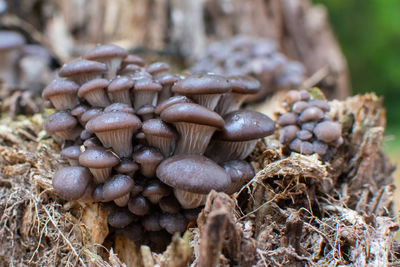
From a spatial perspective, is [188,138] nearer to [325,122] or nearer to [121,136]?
[121,136]

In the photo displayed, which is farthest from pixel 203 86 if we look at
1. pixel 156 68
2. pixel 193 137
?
pixel 156 68

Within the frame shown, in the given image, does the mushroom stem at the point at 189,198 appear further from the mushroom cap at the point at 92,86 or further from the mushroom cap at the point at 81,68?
the mushroom cap at the point at 81,68

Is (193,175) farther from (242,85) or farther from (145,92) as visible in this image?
(242,85)

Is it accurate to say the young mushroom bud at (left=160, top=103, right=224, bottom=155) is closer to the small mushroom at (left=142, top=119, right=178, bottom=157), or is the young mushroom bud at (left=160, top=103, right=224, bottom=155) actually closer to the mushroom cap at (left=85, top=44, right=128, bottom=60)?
the small mushroom at (left=142, top=119, right=178, bottom=157)

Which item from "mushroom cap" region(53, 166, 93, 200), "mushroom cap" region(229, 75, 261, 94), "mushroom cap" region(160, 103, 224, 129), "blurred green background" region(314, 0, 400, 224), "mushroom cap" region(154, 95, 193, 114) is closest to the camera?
"mushroom cap" region(160, 103, 224, 129)

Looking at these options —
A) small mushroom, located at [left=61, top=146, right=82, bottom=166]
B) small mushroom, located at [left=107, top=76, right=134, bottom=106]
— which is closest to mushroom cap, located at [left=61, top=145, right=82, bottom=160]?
small mushroom, located at [left=61, top=146, right=82, bottom=166]
